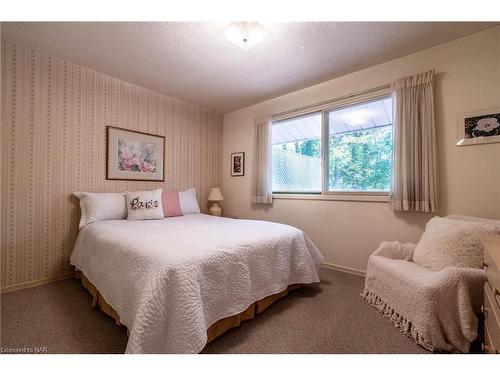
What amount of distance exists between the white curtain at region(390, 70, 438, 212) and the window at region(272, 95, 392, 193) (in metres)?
0.19

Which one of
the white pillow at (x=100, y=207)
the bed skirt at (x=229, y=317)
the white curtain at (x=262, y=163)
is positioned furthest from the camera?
the white curtain at (x=262, y=163)

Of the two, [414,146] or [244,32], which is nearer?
[244,32]

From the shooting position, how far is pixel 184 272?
114cm

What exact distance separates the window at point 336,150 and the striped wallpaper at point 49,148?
2.00 metres

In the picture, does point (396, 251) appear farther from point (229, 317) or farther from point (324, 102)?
point (324, 102)

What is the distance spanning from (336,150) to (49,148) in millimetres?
3150

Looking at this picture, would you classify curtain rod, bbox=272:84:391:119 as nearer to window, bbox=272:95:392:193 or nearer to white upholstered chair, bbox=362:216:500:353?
window, bbox=272:95:392:193

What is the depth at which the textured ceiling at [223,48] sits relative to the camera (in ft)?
5.90

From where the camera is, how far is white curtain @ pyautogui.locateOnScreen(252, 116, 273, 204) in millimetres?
3193

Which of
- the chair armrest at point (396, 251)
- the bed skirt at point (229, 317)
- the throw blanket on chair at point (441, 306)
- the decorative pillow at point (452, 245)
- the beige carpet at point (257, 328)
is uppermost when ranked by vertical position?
the decorative pillow at point (452, 245)

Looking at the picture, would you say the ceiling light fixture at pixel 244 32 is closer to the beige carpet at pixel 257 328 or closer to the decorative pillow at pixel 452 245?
the decorative pillow at pixel 452 245

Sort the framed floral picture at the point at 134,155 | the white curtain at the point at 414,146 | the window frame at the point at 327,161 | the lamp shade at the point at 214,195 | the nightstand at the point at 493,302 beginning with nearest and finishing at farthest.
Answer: the nightstand at the point at 493,302
the white curtain at the point at 414,146
the window frame at the point at 327,161
the framed floral picture at the point at 134,155
the lamp shade at the point at 214,195

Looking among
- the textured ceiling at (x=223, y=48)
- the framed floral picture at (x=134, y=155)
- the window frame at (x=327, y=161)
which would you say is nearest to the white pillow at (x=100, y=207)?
the framed floral picture at (x=134, y=155)

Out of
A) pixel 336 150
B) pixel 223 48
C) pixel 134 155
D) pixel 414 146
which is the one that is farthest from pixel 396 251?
pixel 134 155
